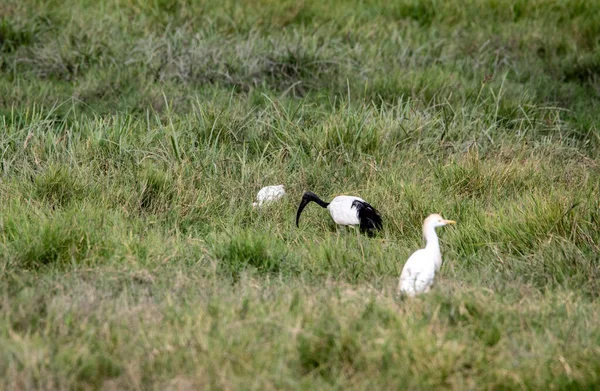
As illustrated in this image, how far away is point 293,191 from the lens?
5719 mm

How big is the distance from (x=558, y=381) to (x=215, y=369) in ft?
4.13

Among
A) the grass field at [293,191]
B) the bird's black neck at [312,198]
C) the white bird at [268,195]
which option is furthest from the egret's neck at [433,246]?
the white bird at [268,195]

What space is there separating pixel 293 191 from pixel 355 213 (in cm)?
85

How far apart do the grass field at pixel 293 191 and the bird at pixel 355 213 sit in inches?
4.5

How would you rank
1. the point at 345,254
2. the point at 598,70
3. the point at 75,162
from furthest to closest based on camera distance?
the point at 598,70
the point at 75,162
the point at 345,254

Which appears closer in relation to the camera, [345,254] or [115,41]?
[345,254]

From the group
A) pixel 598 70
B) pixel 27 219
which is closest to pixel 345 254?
pixel 27 219

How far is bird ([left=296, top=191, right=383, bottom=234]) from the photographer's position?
196 inches

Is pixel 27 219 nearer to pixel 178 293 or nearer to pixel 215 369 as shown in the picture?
pixel 178 293

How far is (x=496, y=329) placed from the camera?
3504 mm

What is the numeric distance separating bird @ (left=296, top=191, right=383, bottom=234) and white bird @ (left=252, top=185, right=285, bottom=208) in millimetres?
260

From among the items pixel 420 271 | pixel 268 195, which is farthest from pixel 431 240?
pixel 268 195

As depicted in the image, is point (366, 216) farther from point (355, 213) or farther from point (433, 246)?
point (433, 246)

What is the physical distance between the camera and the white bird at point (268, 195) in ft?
17.5
